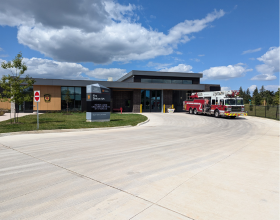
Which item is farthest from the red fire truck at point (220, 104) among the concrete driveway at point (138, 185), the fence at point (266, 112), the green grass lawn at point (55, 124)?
the concrete driveway at point (138, 185)

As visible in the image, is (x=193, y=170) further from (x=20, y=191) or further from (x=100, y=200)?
(x=20, y=191)

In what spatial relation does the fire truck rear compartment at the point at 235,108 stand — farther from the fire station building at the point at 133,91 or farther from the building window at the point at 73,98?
the building window at the point at 73,98

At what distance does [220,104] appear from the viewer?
2494cm

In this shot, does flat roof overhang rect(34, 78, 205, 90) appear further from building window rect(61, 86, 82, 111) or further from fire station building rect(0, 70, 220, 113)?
building window rect(61, 86, 82, 111)

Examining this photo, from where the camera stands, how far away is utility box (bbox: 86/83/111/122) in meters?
18.8

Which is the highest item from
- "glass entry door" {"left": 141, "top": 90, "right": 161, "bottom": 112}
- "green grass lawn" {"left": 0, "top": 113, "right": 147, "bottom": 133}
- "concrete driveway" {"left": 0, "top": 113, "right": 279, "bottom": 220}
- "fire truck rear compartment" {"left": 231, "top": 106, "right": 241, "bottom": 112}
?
"glass entry door" {"left": 141, "top": 90, "right": 161, "bottom": 112}

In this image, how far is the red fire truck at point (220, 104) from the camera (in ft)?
78.7

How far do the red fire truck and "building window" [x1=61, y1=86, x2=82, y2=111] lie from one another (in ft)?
59.7

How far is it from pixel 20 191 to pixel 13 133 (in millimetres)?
9224

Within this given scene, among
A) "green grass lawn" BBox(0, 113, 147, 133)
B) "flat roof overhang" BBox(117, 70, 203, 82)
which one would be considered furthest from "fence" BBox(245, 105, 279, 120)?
"green grass lawn" BBox(0, 113, 147, 133)

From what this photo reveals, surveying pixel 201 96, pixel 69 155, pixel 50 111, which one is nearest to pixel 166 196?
pixel 69 155

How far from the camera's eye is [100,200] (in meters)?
3.72

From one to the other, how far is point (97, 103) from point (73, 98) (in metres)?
14.5

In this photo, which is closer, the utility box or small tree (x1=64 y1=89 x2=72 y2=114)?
the utility box
